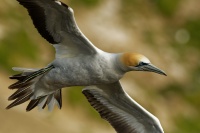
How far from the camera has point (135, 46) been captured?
83.2 ft

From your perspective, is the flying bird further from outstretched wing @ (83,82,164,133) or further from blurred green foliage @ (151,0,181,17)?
blurred green foliage @ (151,0,181,17)

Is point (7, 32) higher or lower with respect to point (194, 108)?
higher

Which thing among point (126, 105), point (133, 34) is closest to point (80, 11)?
point (133, 34)

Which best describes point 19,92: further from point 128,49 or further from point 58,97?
point 128,49

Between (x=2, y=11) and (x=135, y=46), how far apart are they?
475 centimetres

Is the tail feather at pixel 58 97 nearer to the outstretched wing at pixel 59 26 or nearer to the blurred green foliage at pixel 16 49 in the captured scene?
the outstretched wing at pixel 59 26

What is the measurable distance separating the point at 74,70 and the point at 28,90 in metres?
1.21

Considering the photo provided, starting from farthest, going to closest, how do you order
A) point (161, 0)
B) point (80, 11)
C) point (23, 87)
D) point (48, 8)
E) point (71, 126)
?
point (161, 0), point (80, 11), point (71, 126), point (23, 87), point (48, 8)

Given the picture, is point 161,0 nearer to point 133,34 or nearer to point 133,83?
point 133,34

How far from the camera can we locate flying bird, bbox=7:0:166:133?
494 inches

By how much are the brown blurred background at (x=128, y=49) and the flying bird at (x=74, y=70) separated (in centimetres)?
550

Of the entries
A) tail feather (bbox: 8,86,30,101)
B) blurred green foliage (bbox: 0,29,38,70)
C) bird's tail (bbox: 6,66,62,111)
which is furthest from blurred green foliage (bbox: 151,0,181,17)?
tail feather (bbox: 8,86,30,101)

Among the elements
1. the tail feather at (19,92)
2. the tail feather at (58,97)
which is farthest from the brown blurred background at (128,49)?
the tail feather at (19,92)

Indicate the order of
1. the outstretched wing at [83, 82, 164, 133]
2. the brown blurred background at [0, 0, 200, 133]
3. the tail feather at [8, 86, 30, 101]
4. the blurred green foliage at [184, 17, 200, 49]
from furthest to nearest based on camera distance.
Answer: the blurred green foliage at [184, 17, 200, 49]
the brown blurred background at [0, 0, 200, 133]
the outstretched wing at [83, 82, 164, 133]
the tail feather at [8, 86, 30, 101]
